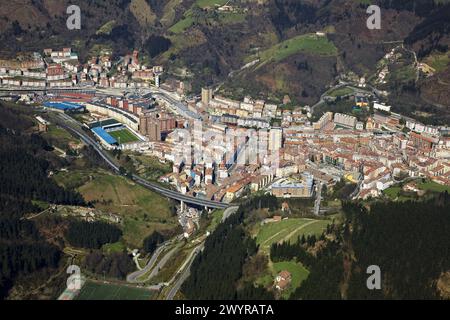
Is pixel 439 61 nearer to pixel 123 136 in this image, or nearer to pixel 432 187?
pixel 432 187

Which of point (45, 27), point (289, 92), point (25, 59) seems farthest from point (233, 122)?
point (45, 27)

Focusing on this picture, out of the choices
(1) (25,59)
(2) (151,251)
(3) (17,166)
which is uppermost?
(1) (25,59)

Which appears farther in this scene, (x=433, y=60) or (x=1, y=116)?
(x=433, y=60)

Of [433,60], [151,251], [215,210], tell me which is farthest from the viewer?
[433,60]

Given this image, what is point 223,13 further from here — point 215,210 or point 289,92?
point 215,210

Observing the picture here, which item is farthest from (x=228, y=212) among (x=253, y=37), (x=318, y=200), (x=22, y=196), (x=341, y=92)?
(x=253, y=37)

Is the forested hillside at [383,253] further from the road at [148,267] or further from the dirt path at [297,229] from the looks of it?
the road at [148,267]

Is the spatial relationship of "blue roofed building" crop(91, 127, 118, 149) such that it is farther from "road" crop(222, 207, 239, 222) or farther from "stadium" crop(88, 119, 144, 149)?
"road" crop(222, 207, 239, 222)
